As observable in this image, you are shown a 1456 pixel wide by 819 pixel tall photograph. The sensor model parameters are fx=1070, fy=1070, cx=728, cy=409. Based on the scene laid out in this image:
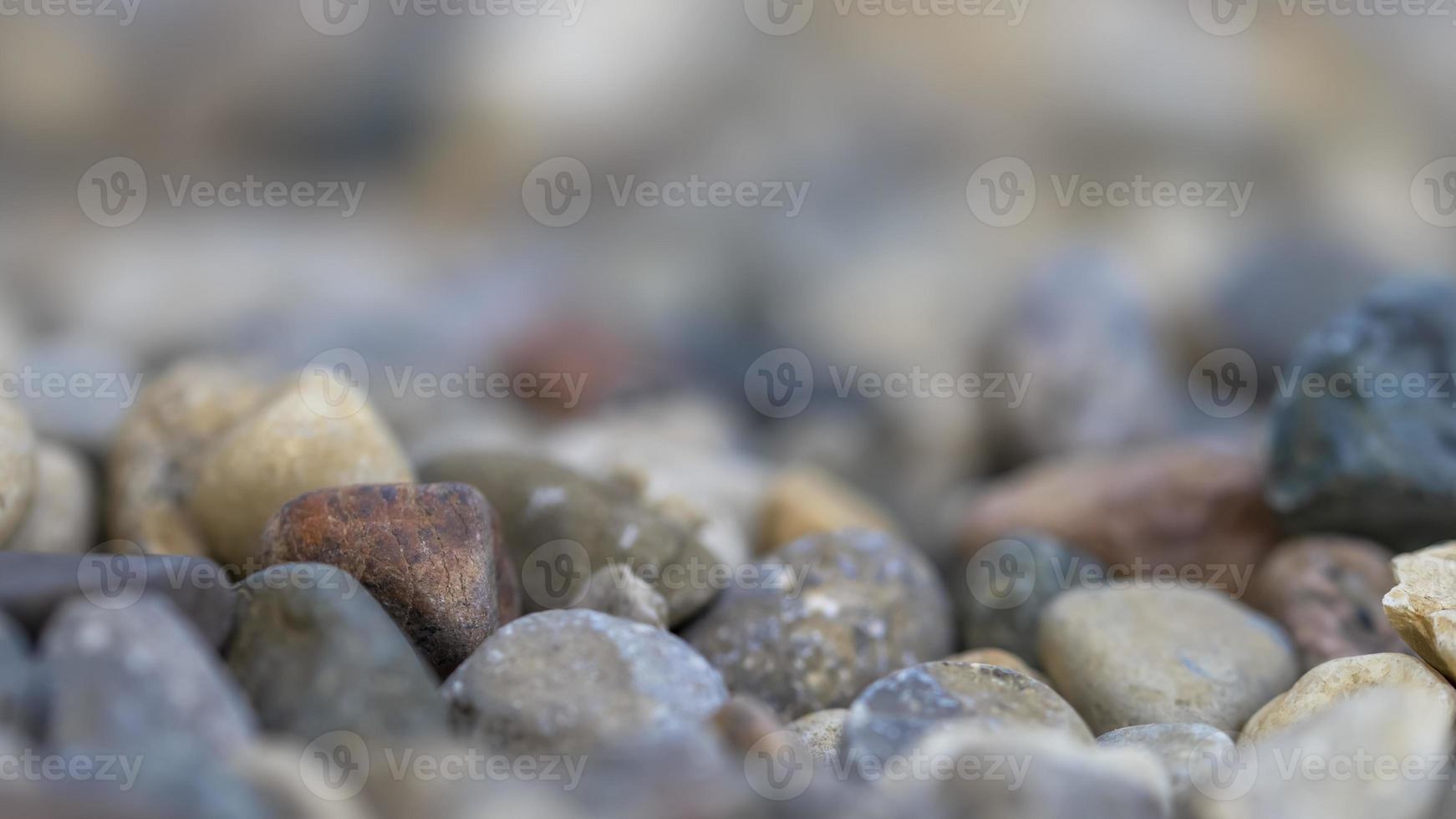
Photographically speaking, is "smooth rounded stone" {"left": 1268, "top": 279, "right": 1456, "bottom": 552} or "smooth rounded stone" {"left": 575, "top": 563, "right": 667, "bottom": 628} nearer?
"smooth rounded stone" {"left": 575, "top": 563, "right": 667, "bottom": 628}

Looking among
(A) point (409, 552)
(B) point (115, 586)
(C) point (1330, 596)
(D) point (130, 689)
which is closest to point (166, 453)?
(A) point (409, 552)

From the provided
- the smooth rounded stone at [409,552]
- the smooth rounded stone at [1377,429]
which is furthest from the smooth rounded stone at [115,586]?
the smooth rounded stone at [1377,429]

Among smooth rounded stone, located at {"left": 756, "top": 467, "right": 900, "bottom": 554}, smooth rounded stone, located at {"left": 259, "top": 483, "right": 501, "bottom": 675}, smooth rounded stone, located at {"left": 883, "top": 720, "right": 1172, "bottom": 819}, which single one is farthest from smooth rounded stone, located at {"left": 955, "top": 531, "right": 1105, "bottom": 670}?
smooth rounded stone, located at {"left": 259, "top": 483, "right": 501, "bottom": 675}

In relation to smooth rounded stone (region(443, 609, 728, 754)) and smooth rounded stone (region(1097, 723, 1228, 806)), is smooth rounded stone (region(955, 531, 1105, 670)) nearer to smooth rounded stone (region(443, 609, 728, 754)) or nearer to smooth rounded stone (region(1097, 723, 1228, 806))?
smooth rounded stone (region(1097, 723, 1228, 806))

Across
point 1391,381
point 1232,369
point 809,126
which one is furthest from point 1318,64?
point 1391,381

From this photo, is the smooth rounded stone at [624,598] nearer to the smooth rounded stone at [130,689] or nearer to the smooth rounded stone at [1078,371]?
the smooth rounded stone at [130,689]

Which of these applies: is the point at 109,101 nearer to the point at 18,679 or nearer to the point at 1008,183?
the point at 1008,183

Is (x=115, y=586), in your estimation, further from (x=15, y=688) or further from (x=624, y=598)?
(x=624, y=598)
